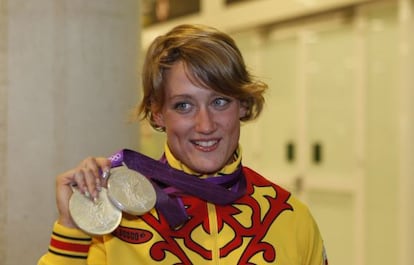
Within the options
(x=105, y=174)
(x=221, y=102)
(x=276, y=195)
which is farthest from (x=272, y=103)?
(x=105, y=174)

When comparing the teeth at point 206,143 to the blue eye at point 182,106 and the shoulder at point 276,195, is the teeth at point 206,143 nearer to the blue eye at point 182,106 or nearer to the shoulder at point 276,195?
the blue eye at point 182,106

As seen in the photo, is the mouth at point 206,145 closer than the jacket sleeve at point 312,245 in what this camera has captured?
Yes

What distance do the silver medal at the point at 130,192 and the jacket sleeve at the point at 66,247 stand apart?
0.11m

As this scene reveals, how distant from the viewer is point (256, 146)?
688 centimetres

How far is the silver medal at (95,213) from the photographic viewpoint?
1489mm

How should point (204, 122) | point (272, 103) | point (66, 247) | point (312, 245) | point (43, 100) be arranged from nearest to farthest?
1. point (66, 247)
2. point (204, 122)
3. point (312, 245)
4. point (43, 100)
5. point (272, 103)

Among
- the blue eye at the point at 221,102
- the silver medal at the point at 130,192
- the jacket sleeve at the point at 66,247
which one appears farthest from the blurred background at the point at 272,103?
the jacket sleeve at the point at 66,247

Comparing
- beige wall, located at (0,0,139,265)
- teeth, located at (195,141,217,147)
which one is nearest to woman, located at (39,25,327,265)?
teeth, located at (195,141,217,147)

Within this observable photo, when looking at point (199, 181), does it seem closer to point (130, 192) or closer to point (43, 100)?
point (130, 192)

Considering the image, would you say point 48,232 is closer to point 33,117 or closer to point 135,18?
point 33,117

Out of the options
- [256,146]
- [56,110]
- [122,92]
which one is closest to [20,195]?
[56,110]

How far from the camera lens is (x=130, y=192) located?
1.55m

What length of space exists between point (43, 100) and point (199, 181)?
4.70 ft

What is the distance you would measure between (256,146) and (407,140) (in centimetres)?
215
